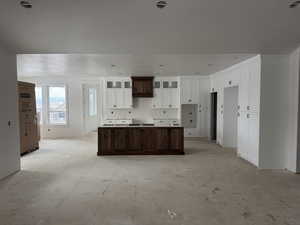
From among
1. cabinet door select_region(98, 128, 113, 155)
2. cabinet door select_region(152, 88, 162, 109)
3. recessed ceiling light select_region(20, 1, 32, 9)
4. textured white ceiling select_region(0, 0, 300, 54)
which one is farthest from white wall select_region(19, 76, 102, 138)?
recessed ceiling light select_region(20, 1, 32, 9)

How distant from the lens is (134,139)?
5.83 meters

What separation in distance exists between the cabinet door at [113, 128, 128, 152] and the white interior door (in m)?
3.52

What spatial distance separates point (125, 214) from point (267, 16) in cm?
335

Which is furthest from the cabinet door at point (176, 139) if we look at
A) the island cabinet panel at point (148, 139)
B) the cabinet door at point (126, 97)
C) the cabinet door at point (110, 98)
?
the cabinet door at point (110, 98)

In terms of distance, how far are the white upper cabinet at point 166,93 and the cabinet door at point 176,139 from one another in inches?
107

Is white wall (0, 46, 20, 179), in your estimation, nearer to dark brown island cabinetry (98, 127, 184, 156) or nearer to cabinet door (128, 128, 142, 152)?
dark brown island cabinetry (98, 127, 184, 156)

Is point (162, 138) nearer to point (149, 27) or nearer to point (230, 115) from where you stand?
point (230, 115)

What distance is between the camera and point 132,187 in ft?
11.8

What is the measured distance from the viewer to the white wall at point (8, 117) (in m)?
3.95

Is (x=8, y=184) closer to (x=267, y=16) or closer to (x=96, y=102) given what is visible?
(x=267, y=16)

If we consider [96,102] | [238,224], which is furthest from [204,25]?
[96,102]

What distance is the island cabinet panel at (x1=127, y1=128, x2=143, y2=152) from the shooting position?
582 cm

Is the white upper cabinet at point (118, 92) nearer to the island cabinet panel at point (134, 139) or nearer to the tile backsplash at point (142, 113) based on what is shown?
the tile backsplash at point (142, 113)

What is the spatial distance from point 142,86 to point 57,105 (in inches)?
143
